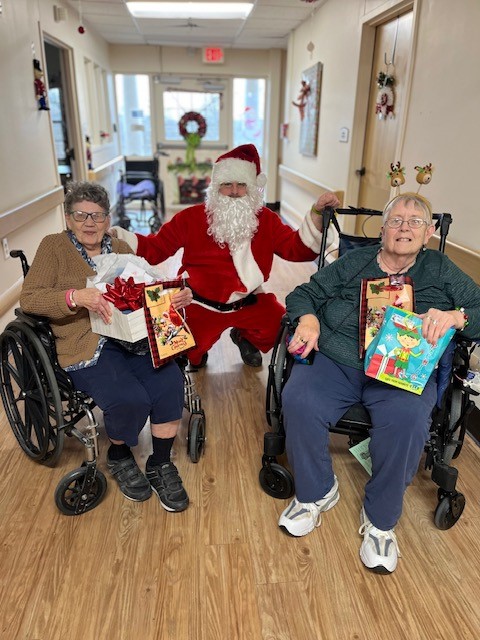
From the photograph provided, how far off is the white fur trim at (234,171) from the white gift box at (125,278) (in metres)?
0.84

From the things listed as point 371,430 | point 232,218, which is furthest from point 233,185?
point 371,430

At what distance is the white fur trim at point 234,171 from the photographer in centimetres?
236

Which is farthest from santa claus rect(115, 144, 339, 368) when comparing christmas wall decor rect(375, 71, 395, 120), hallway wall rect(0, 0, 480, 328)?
christmas wall decor rect(375, 71, 395, 120)

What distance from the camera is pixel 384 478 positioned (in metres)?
1.47

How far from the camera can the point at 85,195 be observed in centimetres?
170

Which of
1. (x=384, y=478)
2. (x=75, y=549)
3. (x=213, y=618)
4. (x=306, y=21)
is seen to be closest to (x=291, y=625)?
(x=213, y=618)

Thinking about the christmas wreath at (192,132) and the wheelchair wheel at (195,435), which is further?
the christmas wreath at (192,132)

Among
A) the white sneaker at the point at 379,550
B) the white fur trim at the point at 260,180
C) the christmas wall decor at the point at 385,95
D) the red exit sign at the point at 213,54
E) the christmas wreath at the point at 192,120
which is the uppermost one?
the red exit sign at the point at 213,54

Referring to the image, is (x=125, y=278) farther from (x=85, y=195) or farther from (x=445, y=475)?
(x=445, y=475)

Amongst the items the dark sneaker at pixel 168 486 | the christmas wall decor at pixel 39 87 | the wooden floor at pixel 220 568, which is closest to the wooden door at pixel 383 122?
the wooden floor at pixel 220 568

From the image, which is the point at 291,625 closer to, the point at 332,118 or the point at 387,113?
the point at 387,113

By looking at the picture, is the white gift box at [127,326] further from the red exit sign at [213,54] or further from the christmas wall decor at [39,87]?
the red exit sign at [213,54]

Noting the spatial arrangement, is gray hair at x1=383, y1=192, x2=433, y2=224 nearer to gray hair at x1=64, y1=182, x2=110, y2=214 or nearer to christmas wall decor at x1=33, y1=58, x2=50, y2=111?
gray hair at x1=64, y1=182, x2=110, y2=214

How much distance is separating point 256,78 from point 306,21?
2413 mm
